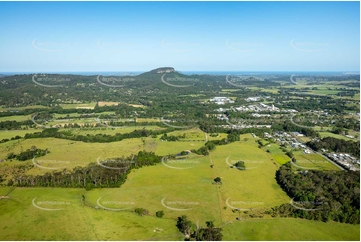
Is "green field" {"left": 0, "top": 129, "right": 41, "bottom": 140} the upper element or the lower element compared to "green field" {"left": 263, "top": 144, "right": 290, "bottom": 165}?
upper

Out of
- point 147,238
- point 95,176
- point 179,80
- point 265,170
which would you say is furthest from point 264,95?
point 147,238

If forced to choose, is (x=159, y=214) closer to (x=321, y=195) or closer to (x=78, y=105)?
(x=321, y=195)

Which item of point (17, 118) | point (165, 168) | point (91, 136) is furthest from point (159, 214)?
point (17, 118)

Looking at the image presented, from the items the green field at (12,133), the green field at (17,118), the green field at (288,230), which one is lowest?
the green field at (288,230)

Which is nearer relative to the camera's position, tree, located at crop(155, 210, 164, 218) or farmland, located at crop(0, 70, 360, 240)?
farmland, located at crop(0, 70, 360, 240)

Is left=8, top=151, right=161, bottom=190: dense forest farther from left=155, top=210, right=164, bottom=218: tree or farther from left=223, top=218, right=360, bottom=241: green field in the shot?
left=223, top=218, right=360, bottom=241: green field

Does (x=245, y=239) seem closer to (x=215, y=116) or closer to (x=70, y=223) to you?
(x=70, y=223)

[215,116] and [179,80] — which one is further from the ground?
[179,80]

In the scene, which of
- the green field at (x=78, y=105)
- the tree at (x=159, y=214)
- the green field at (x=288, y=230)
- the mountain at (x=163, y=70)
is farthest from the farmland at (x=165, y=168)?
the mountain at (x=163, y=70)

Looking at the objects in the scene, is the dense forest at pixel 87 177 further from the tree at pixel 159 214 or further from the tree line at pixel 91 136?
the tree line at pixel 91 136

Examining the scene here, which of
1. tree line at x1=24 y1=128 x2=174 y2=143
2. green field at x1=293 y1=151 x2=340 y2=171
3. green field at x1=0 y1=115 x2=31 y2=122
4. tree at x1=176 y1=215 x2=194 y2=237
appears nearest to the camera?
tree at x1=176 y1=215 x2=194 y2=237

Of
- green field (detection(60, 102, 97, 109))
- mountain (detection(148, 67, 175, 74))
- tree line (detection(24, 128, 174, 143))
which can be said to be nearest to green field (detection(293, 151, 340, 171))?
tree line (detection(24, 128, 174, 143))
